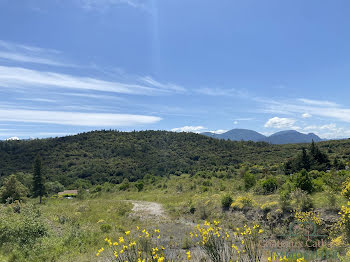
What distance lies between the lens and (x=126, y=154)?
3174 inches

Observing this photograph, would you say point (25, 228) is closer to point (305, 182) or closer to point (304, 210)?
point (304, 210)

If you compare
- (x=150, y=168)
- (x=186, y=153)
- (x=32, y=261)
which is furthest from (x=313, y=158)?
(x=186, y=153)

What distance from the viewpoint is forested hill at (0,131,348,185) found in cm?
5984

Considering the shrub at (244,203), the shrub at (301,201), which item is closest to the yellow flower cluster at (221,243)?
the shrub at (301,201)

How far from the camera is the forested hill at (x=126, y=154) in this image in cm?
5984

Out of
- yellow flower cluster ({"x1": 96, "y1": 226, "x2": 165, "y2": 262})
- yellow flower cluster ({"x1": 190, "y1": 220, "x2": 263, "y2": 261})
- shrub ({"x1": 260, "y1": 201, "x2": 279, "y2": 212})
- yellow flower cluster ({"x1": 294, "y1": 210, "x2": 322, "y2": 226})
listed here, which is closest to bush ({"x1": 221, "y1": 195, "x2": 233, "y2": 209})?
shrub ({"x1": 260, "y1": 201, "x2": 279, "y2": 212})

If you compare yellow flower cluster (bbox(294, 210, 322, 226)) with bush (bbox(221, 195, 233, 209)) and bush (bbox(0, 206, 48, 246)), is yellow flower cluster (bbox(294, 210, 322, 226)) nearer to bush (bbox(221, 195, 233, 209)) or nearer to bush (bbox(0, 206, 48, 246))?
bush (bbox(221, 195, 233, 209))

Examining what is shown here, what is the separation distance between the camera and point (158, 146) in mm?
90312

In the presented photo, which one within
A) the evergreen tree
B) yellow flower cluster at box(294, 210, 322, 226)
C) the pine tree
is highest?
the evergreen tree

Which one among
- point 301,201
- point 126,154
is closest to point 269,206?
point 301,201

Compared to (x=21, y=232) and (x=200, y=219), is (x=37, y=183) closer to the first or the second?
(x=21, y=232)

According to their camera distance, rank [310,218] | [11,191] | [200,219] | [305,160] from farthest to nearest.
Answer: [305,160]
[11,191]
[200,219]
[310,218]

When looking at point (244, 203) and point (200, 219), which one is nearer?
point (244, 203)

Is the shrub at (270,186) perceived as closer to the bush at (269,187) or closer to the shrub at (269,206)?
the bush at (269,187)
